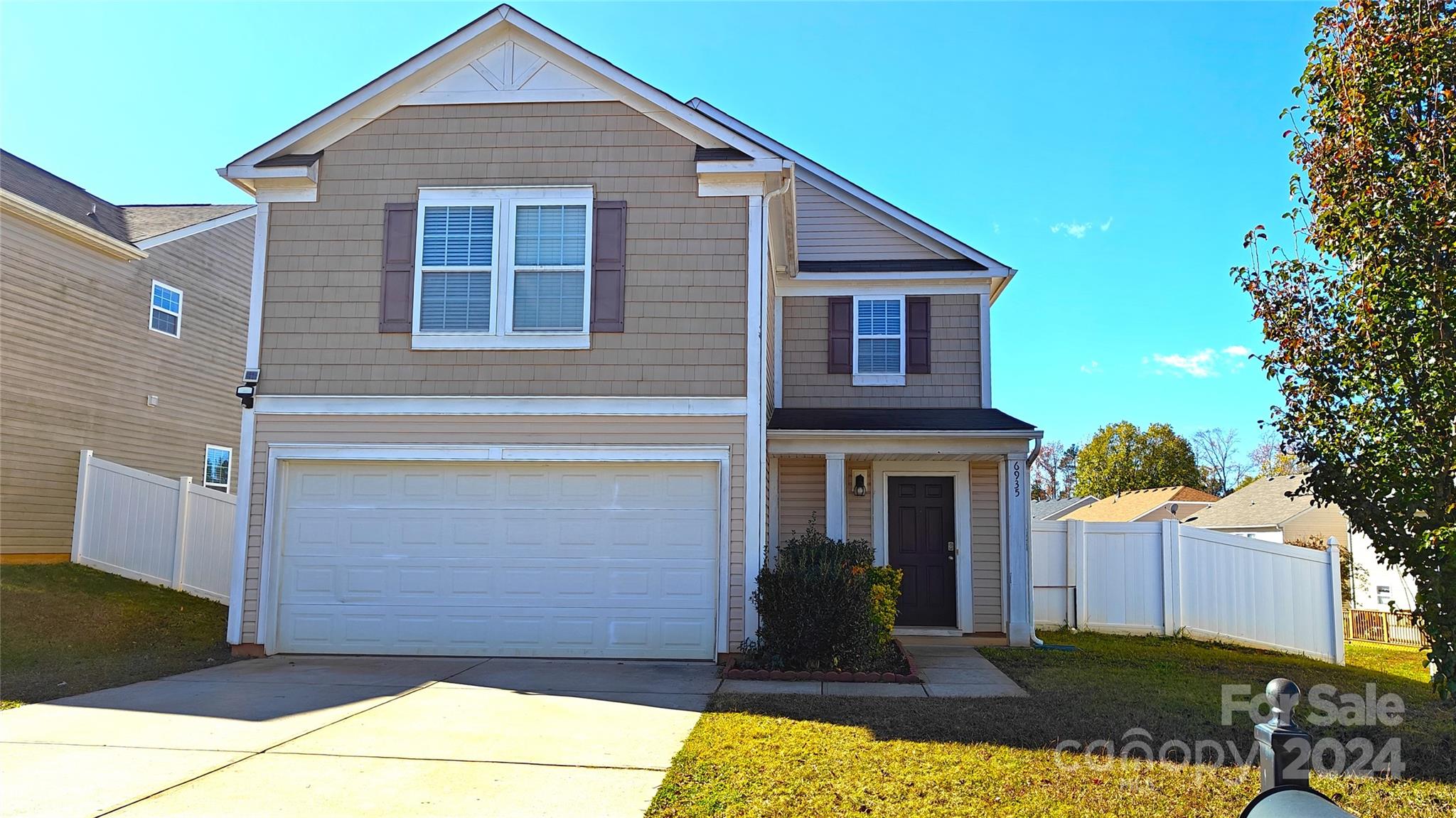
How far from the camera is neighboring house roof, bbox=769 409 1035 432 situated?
37.9ft

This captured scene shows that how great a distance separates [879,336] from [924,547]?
9.66ft

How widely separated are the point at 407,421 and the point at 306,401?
1.11 meters

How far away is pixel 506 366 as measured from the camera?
998 centimetres

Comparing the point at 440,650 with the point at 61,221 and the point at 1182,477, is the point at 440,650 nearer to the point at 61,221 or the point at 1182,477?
the point at 61,221

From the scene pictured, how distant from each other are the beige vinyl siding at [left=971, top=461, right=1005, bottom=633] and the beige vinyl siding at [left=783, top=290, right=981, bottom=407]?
109 cm

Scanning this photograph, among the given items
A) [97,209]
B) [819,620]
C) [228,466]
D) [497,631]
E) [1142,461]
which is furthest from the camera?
[1142,461]

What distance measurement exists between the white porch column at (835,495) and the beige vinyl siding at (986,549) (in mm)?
2014

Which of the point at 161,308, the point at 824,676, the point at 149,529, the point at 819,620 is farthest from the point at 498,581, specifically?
the point at 161,308

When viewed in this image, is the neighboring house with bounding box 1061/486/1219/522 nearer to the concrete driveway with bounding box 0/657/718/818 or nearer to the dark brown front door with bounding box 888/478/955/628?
the dark brown front door with bounding box 888/478/955/628

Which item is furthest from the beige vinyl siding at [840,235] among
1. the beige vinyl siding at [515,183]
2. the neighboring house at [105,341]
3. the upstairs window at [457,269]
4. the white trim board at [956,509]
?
the neighboring house at [105,341]

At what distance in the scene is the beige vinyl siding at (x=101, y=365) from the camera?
13.7 meters

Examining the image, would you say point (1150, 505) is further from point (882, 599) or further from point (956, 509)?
point (882, 599)

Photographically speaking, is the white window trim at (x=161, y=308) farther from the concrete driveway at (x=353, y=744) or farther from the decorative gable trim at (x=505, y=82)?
the concrete driveway at (x=353, y=744)

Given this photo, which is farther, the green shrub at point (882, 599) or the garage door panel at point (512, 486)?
the garage door panel at point (512, 486)
